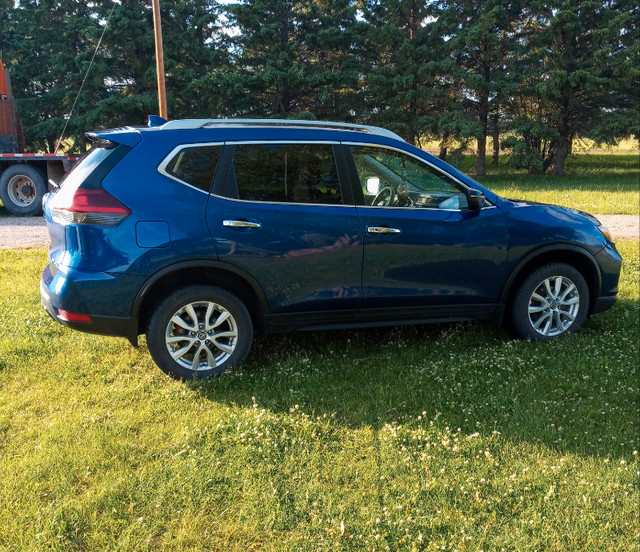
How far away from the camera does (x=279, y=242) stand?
3.90 m

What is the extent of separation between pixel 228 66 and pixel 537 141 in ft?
43.3

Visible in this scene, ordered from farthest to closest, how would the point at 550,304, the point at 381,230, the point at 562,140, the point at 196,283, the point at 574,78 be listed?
the point at 562,140 → the point at 574,78 → the point at 550,304 → the point at 381,230 → the point at 196,283

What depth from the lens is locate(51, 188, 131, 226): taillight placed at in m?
3.58

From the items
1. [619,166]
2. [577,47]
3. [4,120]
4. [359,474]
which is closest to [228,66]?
[4,120]

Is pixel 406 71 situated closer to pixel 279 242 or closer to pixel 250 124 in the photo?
pixel 250 124

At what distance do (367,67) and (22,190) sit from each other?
15.6 meters

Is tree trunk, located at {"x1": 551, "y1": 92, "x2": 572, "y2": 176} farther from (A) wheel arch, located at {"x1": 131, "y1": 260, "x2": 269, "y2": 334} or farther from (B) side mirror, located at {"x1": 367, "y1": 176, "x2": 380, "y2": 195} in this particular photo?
→ (A) wheel arch, located at {"x1": 131, "y1": 260, "x2": 269, "y2": 334}

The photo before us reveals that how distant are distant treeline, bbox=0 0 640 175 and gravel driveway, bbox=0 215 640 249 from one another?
32.5ft

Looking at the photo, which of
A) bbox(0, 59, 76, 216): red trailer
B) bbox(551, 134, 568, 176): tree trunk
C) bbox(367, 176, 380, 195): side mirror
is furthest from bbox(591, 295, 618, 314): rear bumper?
bbox(551, 134, 568, 176): tree trunk

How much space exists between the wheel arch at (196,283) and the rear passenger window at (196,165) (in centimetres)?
56

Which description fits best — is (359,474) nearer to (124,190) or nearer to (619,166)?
(124,190)

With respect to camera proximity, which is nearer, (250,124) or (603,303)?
(250,124)

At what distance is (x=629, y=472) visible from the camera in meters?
3.00

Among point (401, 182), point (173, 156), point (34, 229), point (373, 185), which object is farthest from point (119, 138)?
point (34, 229)
